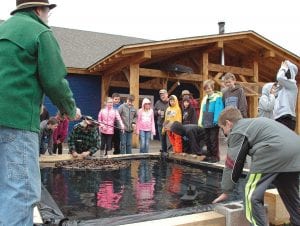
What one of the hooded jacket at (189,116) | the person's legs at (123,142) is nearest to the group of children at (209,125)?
the hooded jacket at (189,116)

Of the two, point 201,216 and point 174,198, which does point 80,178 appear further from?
point 201,216

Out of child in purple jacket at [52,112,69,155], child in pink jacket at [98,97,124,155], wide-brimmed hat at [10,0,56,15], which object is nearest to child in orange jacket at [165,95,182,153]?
child in pink jacket at [98,97,124,155]

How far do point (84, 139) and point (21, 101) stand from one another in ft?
A: 15.3

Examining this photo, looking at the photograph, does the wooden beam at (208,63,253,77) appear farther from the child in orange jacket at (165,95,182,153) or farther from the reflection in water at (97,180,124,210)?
the reflection in water at (97,180,124,210)

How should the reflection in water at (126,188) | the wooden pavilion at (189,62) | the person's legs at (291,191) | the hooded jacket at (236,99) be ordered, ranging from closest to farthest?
the person's legs at (291,191) < the reflection in water at (126,188) < the hooded jacket at (236,99) < the wooden pavilion at (189,62)

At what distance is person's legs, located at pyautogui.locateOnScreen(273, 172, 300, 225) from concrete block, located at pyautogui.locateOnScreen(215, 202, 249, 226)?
0.38 m

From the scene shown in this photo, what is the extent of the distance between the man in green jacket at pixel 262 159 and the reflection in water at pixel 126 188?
3.27 ft

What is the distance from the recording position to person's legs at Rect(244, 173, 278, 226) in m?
2.84

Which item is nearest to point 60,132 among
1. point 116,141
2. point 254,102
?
point 116,141

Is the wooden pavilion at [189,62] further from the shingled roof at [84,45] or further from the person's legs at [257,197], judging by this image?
the person's legs at [257,197]

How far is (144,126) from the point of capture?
864cm

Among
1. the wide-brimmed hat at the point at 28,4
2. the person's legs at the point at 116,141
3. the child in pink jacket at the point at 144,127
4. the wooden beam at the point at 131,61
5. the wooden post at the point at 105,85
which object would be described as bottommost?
the person's legs at the point at 116,141

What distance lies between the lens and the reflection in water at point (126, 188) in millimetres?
3658

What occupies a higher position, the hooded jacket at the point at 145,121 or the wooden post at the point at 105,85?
the wooden post at the point at 105,85
